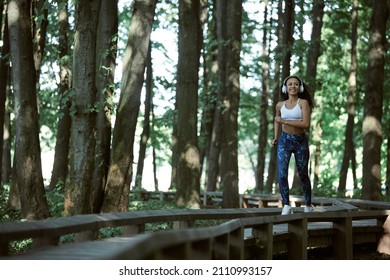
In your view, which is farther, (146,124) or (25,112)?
(146,124)

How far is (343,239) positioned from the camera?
11.5 metres

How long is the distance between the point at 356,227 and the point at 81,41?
18.1 feet

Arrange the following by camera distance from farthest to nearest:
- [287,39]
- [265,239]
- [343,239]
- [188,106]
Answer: [287,39] < [188,106] < [343,239] < [265,239]

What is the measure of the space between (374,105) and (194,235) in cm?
1483

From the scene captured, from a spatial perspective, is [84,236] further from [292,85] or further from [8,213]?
[8,213]

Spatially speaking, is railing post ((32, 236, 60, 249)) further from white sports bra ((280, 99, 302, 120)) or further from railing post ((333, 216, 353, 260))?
railing post ((333, 216, 353, 260))

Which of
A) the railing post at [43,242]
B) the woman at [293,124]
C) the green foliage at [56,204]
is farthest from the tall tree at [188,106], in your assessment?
the railing post at [43,242]

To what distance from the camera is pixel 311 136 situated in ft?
126

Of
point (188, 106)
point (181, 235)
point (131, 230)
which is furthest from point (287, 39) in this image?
point (181, 235)

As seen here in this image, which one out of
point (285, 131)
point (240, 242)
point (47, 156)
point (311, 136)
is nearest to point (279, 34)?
point (311, 136)

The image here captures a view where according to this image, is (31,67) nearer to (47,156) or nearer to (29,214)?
(29,214)

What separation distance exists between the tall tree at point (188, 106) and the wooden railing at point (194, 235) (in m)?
5.90

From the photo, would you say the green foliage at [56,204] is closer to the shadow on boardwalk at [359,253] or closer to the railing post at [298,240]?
the shadow on boardwalk at [359,253]

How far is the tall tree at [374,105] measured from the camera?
1931 centimetres
